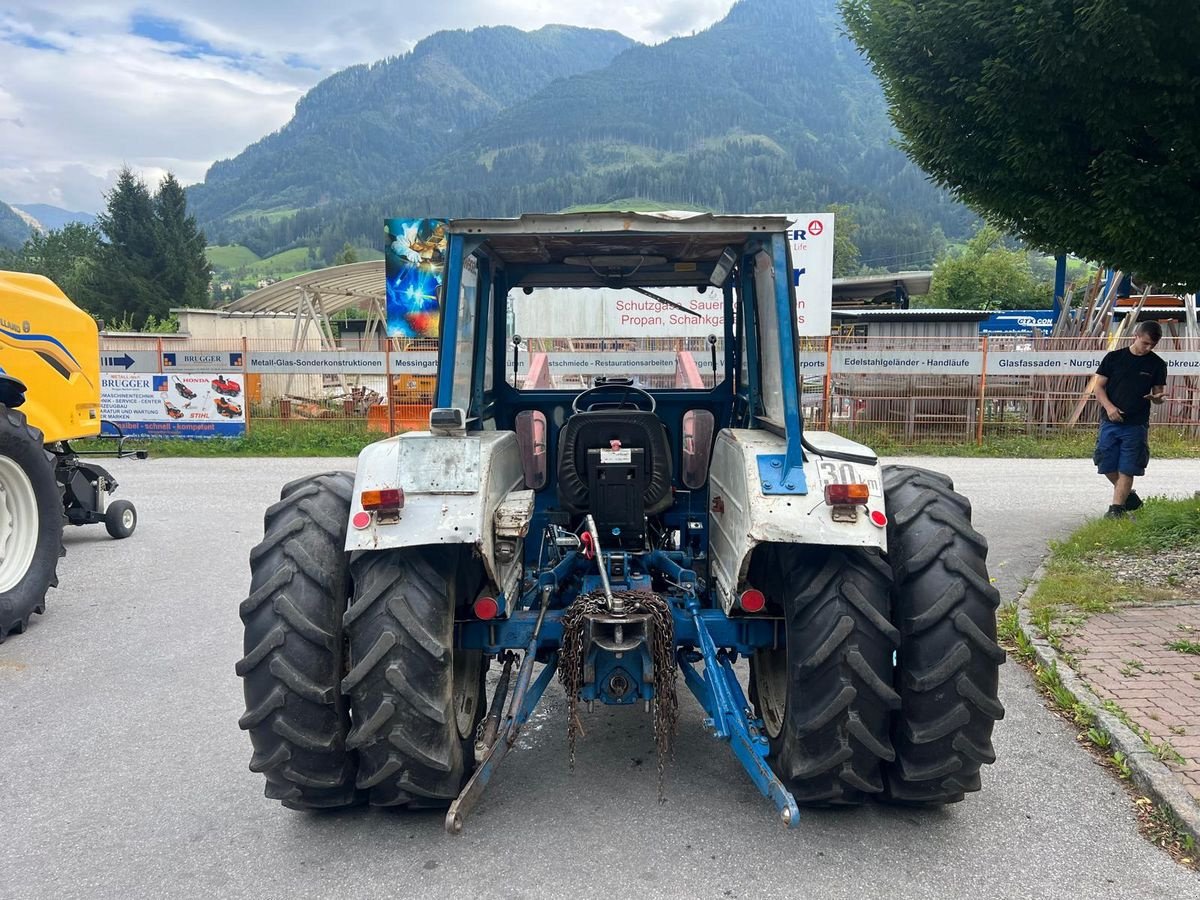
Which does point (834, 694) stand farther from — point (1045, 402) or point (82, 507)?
point (1045, 402)

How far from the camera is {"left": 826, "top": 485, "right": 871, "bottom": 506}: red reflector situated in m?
3.12

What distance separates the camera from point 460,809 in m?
2.80

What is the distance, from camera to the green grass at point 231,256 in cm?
13535

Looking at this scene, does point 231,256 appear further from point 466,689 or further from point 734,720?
point 734,720

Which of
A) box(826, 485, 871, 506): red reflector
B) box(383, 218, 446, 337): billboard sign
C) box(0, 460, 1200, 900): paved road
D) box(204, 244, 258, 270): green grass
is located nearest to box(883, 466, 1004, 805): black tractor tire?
box(0, 460, 1200, 900): paved road

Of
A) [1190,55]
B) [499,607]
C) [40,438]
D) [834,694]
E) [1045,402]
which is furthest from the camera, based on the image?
[1045,402]

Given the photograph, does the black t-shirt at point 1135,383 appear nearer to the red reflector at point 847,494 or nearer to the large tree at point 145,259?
the red reflector at point 847,494

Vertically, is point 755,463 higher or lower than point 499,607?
higher

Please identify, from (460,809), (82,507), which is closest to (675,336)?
(82,507)

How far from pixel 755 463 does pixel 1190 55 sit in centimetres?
478

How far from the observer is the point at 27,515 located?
6.33m

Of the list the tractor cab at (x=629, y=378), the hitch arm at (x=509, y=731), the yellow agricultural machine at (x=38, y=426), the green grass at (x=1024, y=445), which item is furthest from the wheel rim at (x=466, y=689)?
the green grass at (x=1024, y=445)

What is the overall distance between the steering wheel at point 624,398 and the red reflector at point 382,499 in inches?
78.7

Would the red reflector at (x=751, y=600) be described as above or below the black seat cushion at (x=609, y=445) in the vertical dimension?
below
